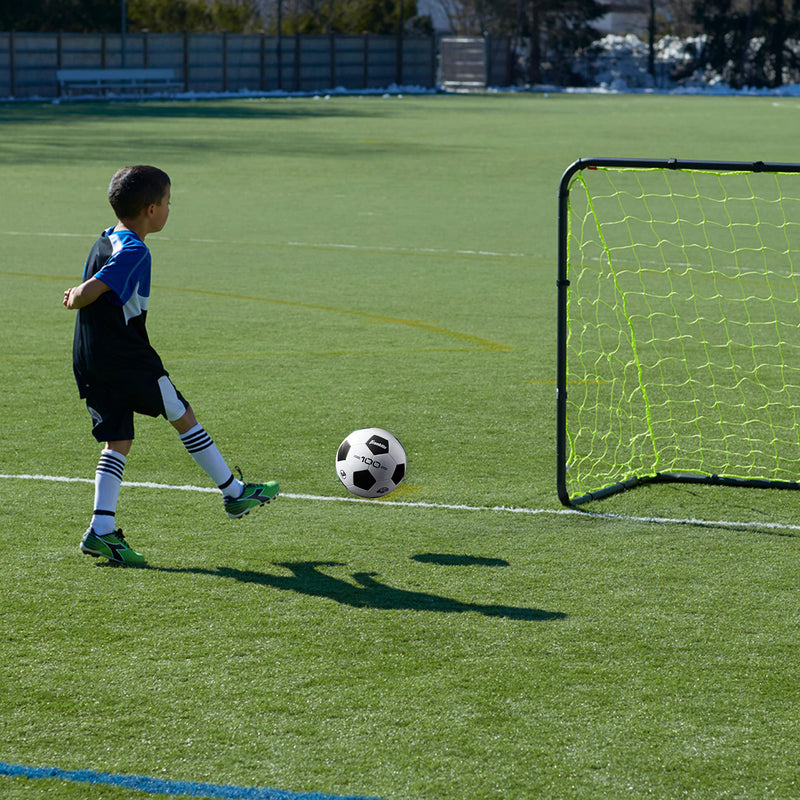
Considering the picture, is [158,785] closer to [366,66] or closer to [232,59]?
[232,59]

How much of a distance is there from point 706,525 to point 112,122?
32.0 meters

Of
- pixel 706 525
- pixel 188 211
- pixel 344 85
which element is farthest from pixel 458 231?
pixel 344 85

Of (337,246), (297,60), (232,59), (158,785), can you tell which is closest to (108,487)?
(158,785)

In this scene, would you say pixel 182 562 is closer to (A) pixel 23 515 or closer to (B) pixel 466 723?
(A) pixel 23 515

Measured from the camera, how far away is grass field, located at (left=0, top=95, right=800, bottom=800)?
364cm

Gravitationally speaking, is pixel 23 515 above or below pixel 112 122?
below

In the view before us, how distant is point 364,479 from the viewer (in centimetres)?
606

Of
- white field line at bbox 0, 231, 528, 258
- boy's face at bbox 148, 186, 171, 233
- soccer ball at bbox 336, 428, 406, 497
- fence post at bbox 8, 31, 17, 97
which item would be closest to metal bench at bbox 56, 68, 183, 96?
fence post at bbox 8, 31, 17, 97

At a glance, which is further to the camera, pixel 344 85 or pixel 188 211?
pixel 344 85

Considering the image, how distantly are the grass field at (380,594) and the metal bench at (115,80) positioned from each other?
39649 mm

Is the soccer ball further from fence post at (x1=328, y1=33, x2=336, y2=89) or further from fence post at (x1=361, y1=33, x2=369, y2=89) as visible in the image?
fence post at (x1=361, y1=33, x2=369, y2=89)

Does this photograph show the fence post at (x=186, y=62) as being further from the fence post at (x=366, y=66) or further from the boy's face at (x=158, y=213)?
the boy's face at (x=158, y=213)

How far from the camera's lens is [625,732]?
378 centimetres

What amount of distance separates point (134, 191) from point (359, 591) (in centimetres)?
176
